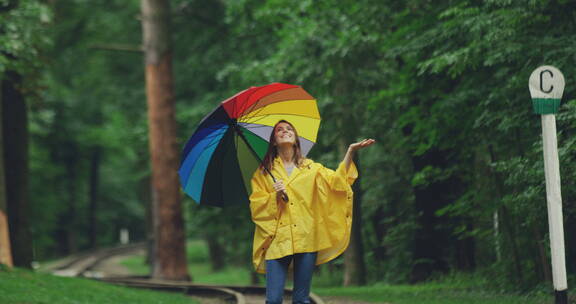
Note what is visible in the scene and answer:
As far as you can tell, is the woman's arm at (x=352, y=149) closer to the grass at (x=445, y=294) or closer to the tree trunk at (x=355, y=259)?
the grass at (x=445, y=294)

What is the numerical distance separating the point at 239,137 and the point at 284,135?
0.74m

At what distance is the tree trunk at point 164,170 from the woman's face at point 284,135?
1459cm

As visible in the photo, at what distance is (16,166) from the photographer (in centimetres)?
1600

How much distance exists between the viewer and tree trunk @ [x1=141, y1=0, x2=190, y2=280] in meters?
20.2

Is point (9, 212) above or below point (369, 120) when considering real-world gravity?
below

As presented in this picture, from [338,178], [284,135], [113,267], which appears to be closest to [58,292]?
[284,135]

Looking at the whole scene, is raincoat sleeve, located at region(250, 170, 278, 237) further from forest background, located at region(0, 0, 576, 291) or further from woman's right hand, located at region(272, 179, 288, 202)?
forest background, located at region(0, 0, 576, 291)

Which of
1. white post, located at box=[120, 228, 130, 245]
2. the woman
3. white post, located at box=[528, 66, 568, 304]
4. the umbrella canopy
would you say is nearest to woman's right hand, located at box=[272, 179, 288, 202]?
the woman

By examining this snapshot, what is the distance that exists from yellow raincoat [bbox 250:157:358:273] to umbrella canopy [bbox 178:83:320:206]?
2.03 feet

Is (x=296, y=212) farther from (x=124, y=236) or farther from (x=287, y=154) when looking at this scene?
(x=124, y=236)

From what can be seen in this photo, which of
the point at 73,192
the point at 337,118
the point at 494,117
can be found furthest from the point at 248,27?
the point at 73,192

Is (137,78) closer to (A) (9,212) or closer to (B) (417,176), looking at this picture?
(A) (9,212)

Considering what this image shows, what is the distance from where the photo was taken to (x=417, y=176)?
12266mm

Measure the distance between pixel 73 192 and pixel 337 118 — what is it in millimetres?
35050
